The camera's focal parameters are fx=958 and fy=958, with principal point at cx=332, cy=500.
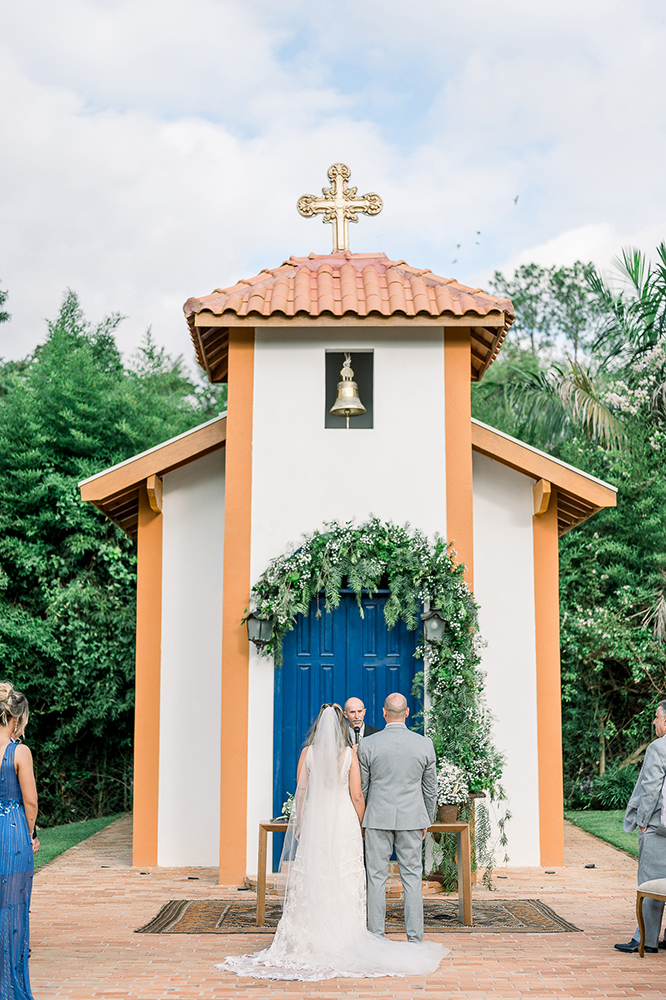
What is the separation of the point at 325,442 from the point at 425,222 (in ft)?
42.3

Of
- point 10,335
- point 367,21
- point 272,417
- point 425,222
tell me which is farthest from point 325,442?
point 10,335

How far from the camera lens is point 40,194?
86.2 ft

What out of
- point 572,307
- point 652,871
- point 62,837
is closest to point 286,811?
point 652,871

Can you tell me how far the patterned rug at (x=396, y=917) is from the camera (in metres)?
7.20

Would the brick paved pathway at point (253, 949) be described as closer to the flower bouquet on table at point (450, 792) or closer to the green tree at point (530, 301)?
the flower bouquet on table at point (450, 792)

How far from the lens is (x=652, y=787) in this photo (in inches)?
256

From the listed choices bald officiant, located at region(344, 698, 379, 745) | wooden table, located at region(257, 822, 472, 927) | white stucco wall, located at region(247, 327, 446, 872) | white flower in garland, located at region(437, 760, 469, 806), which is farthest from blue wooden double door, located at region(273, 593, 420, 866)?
wooden table, located at region(257, 822, 472, 927)

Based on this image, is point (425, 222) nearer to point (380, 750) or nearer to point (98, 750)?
point (98, 750)

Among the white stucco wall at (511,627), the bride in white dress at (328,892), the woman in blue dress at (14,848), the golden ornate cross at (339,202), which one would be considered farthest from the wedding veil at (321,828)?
the golden ornate cross at (339,202)

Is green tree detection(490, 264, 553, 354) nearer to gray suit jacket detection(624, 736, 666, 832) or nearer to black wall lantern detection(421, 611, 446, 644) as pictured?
black wall lantern detection(421, 611, 446, 644)

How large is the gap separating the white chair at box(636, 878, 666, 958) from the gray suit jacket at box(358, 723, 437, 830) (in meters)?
1.47

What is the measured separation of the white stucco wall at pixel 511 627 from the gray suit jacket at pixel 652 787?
359 centimetres

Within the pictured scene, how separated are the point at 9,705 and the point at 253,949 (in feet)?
8.62

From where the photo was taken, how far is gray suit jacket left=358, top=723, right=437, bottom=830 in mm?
6656
